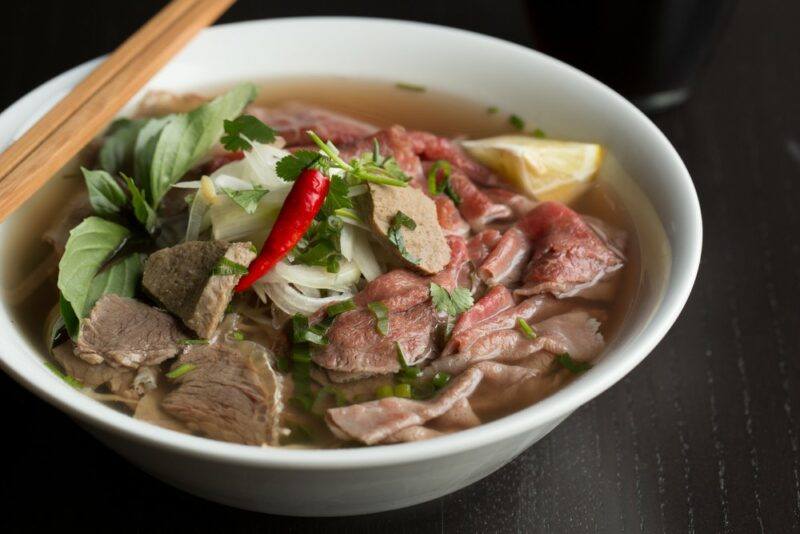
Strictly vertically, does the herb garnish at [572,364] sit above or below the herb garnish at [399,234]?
below

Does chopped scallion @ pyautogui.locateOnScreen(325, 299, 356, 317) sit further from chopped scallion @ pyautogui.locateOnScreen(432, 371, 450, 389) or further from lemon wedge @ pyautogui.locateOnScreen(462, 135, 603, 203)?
lemon wedge @ pyautogui.locateOnScreen(462, 135, 603, 203)

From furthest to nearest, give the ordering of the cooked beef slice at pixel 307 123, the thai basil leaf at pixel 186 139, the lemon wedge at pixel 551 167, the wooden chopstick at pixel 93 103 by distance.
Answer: the cooked beef slice at pixel 307 123, the lemon wedge at pixel 551 167, the thai basil leaf at pixel 186 139, the wooden chopstick at pixel 93 103

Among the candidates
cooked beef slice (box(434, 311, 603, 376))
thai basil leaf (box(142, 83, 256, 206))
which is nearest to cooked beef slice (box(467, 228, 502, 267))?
cooked beef slice (box(434, 311, 603, 376))

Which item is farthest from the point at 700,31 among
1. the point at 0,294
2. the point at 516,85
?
the point at 0,294

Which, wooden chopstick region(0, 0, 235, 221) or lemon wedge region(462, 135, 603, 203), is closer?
wooden chopstick region(0, 0, 235, 221)

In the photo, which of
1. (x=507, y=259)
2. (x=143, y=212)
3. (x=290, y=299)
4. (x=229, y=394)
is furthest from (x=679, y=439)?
(x=143, y=212)

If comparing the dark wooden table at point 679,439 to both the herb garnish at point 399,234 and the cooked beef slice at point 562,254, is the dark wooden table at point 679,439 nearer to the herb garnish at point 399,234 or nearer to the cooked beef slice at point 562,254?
the cooked beef slice at point 562,254

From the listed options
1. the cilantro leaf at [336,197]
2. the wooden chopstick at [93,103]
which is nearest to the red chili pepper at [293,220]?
the cilantro leaf at [336,197]
